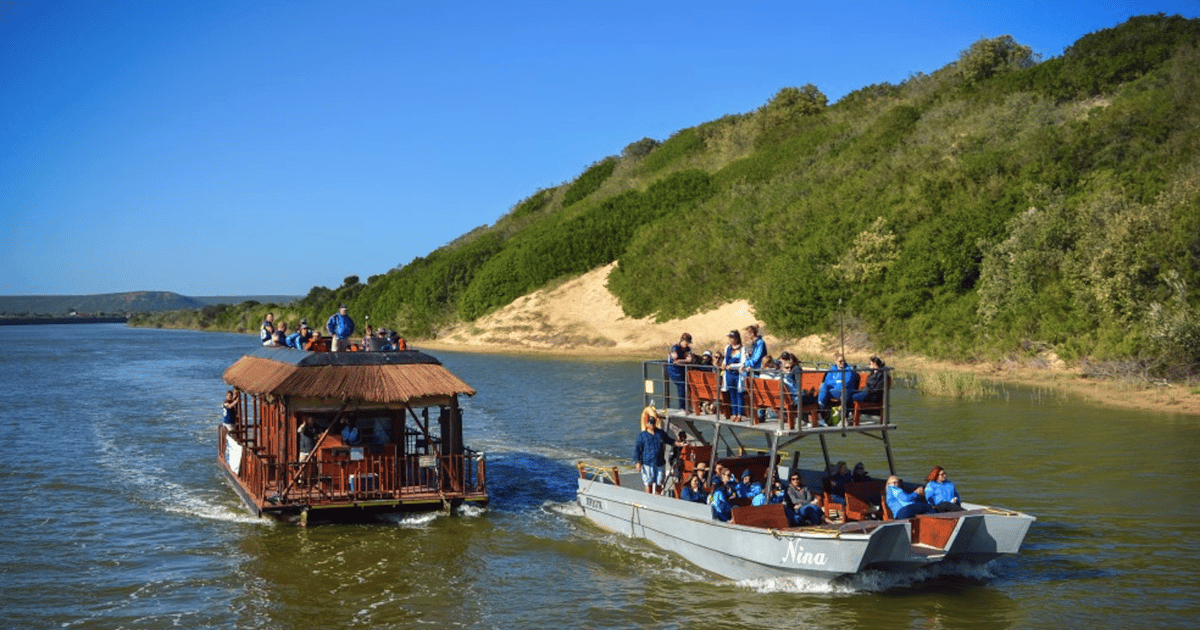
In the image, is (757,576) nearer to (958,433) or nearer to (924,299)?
(958,433)

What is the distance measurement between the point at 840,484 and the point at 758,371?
8.86ft

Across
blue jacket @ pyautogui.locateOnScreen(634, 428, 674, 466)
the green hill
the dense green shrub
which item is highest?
the dense green shrub

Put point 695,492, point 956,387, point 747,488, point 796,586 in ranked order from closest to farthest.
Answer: point 796,586, point 747,488, point 695,492, point 956,387

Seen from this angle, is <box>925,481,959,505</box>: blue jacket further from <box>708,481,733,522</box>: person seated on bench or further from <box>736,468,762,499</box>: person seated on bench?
<box>708,481,733,522</box>: person seated on bench

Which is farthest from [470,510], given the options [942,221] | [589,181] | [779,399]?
[589,181]

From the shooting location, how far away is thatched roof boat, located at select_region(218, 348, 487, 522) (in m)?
21.1

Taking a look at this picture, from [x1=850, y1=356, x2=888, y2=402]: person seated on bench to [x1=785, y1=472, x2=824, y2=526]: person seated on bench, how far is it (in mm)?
1807

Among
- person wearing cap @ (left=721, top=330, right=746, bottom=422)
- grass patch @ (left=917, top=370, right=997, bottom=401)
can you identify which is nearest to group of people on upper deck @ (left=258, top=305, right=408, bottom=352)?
person wearing cap @ (left=721, top=330, right=746, bottom=422)

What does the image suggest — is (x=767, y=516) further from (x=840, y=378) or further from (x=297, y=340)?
(x=297, y=340)

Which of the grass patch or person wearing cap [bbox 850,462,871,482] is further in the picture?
the grass patch

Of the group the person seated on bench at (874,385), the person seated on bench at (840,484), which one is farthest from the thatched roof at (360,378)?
the person seated on bench at (874,385)

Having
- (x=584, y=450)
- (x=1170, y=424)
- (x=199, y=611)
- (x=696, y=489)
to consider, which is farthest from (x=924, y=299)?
(x=199, y=611)

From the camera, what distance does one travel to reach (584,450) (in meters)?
32.2

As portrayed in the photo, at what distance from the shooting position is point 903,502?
16766 millimetres
